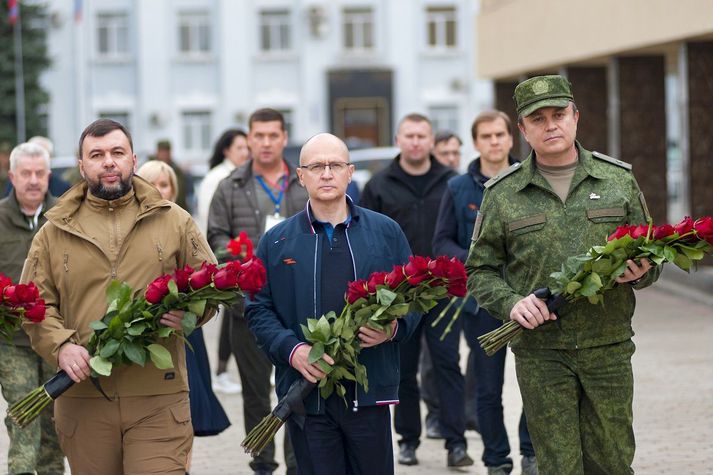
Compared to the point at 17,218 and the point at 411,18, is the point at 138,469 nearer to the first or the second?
the point at 17,218

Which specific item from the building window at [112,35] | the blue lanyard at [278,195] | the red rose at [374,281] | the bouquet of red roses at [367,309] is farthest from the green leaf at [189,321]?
the building window at [112,35]

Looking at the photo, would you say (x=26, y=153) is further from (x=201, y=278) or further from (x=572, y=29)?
(x=572, y=29)

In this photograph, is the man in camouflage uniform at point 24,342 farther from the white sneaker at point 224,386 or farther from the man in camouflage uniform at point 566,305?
the white sneaker at point 224,386

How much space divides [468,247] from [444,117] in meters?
44.2

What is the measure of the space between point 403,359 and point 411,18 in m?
44.4

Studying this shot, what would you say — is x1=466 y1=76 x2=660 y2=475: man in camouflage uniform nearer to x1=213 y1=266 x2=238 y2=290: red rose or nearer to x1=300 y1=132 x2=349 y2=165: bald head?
x1=300 y1=132 x2=349 y2=165: bald head

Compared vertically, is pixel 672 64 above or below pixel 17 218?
above

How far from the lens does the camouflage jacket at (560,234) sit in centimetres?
604

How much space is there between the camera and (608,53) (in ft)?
69.6

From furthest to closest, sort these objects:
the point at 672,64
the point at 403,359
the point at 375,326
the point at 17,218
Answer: the point at 672,64 → the point at 403,359 → the point at 17,218 → the point at 375,326

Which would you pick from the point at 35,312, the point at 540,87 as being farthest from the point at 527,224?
the point at 35,312

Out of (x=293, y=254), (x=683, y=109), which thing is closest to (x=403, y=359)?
(x=293, y=254)

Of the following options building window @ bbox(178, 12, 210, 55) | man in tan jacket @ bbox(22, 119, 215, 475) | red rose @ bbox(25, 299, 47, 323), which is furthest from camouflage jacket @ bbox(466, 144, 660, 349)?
building window @ bbox(178, 12, 210, 55)

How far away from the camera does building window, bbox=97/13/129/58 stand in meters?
53.5
